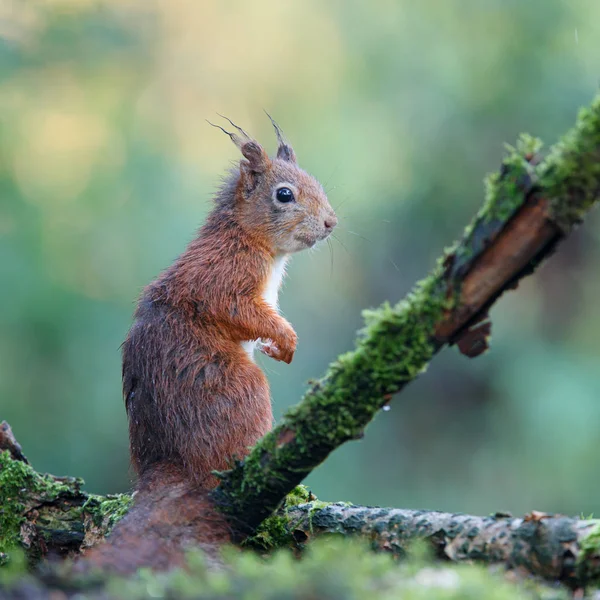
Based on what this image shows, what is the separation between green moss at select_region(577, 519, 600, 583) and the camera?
6.27 ft

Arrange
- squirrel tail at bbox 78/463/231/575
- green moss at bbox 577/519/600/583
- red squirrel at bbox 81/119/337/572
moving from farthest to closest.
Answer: red squirrel at bbox 81/119/337/572, squirrel tail at bbox 78/463/231/575, green moss at bbox 577/519/600/583

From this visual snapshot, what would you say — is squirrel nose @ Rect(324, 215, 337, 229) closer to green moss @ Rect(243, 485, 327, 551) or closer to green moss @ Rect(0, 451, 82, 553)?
green moss @ Rect(243, 485, 327, 551)

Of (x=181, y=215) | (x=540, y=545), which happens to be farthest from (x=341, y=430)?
(x=181, y=215)

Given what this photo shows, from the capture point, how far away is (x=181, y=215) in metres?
7.40

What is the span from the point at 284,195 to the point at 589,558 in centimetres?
217

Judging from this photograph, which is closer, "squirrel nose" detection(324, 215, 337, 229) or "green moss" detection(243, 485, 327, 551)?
"green moss" detection(243, 485, 327, 551)

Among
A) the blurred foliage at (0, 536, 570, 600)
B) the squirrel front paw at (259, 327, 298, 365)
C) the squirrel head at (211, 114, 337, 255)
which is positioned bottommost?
the blurred foliage at (0, 536, 570, 600)

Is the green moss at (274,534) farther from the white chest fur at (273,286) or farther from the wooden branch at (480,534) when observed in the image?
the white chest fur at (273,286)

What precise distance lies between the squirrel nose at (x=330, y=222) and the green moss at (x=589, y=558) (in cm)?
206

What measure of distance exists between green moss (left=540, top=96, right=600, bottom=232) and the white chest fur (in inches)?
63.9

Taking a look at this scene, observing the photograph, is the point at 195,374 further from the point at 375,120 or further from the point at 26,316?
the point at 375,120

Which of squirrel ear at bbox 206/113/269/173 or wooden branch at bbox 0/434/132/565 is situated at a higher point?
squirrel ear at bbox 206/113/269/173

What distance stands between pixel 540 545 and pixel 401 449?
7.41 metres

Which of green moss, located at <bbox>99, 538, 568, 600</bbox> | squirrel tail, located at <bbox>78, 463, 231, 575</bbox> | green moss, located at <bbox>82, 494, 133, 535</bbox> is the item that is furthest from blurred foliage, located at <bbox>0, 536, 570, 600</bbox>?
green moss, located at <bbox>82, 494, 133, 535</bbox>
